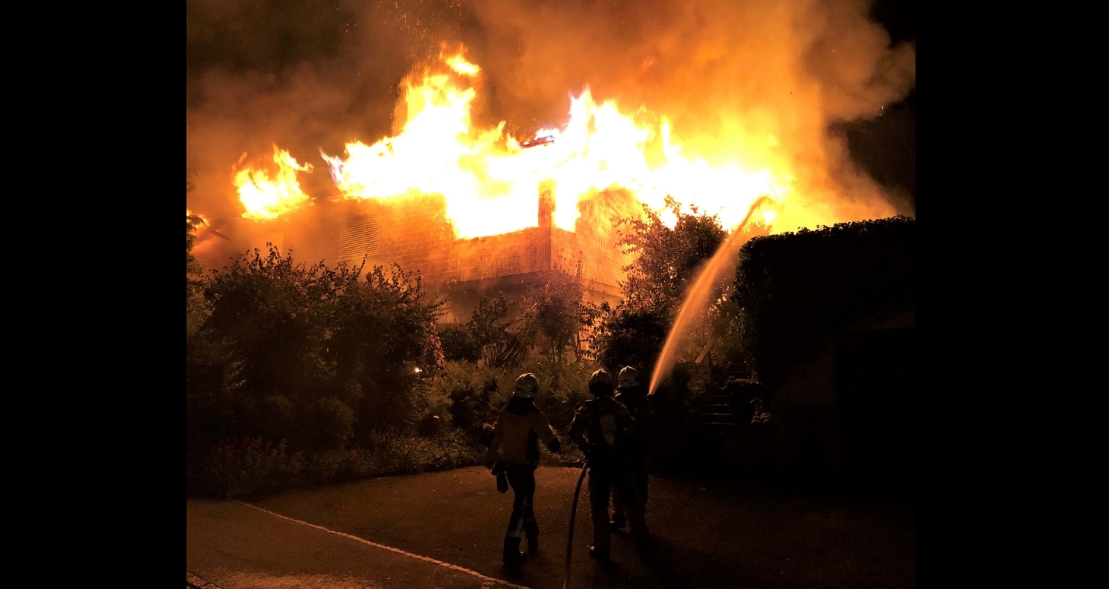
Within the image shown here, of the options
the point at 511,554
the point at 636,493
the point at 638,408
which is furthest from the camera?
the point at 638,408

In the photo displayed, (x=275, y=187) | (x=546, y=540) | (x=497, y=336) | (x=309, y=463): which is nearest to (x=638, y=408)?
(x=546, y=540)

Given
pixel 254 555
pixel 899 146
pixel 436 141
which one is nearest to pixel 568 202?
pixel 436 141

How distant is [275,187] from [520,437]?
1010 inches

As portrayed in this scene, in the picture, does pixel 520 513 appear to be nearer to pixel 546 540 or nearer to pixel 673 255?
pixel 546 540

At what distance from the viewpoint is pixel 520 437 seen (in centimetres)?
691

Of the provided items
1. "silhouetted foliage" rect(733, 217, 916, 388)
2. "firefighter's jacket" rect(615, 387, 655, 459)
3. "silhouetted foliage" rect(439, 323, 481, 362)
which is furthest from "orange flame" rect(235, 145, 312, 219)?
"firefighter's jacket" rect(615, 387, 655, 459)

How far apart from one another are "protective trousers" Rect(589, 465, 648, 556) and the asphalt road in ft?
0.64

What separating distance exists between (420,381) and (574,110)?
39.2 ft

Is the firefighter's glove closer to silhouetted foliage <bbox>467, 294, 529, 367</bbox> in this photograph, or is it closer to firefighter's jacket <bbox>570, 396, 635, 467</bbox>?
firefighter's jacket <bbox>570, 396, 635, 467</bbox>

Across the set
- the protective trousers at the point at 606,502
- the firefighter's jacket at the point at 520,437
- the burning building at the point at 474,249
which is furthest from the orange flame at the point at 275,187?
the protective trousers at the point at 606,502

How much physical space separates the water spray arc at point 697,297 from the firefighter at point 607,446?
439 cm

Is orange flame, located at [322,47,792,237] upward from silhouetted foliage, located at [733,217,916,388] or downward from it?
upward

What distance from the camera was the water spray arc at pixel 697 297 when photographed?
470 inches

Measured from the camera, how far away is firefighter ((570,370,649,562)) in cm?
691
